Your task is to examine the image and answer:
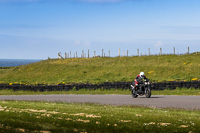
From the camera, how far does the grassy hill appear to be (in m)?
50.6

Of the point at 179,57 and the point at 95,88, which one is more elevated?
the point at 179,57

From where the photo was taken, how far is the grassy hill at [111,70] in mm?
50594

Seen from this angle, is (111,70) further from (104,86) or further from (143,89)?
(143,89)

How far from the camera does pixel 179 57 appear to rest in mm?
62000

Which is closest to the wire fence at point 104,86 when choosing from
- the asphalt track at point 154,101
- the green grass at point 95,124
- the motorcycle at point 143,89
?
the asphalt track at point 154,101

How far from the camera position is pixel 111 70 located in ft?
194

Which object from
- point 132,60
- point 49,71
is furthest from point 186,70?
point 49,71

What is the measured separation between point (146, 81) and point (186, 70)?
91.7 ft

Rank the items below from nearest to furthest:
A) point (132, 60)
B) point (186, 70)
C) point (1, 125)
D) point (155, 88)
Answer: point (1, 125)
point (155, 88)
point (186, 70)
point (132, 60)

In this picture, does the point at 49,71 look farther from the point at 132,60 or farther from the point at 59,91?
the point at 59,91

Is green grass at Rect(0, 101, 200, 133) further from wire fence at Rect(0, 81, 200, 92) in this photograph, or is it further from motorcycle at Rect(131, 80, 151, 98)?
wire fence at Rect(0, 81, 200, 92)

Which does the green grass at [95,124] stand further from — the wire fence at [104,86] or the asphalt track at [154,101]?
the wire fence at [104,86]

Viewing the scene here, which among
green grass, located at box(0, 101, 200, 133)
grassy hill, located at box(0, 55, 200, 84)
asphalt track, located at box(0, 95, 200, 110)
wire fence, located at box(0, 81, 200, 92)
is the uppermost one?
grassy hill, located at box(0, 55, 200, 84)

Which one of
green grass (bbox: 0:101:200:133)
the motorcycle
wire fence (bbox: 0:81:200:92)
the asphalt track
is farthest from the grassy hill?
green grass (bbox: 0:101:200:133)
